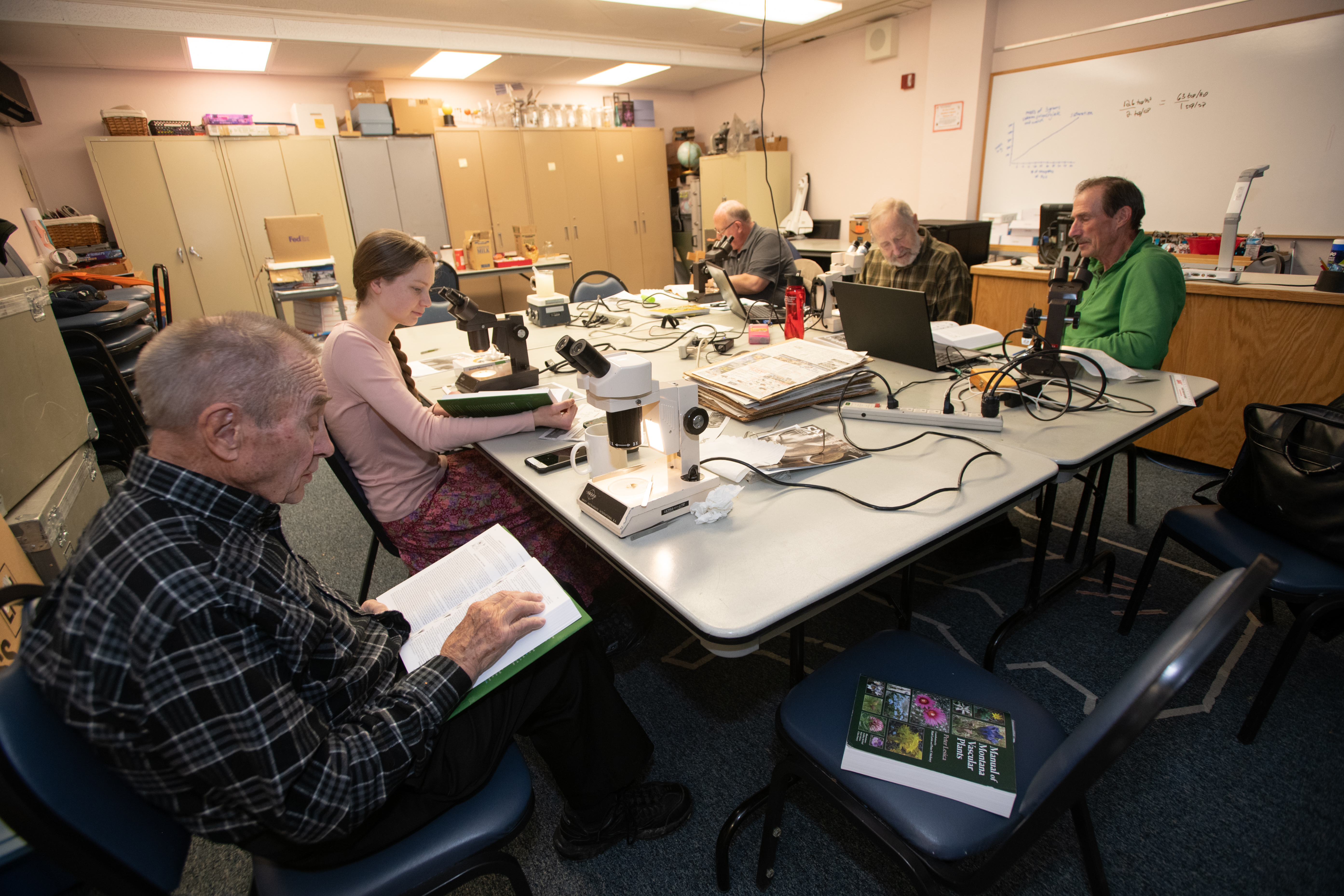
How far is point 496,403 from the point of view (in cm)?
152

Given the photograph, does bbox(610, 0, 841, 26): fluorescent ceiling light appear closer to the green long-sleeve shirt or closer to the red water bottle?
the red water bottle

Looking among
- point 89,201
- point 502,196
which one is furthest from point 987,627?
point 89,201

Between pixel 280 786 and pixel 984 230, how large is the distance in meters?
4.89

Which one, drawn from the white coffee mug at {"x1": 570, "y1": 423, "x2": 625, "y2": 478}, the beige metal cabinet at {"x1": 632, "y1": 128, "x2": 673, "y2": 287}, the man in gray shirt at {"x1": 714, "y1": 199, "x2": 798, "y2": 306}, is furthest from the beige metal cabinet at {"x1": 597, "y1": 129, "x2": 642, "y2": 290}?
the white coffee mug at {"x1": 570, "y1": 423, "x2": 625, "y2": 478}

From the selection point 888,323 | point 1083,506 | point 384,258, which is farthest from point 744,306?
point 384,258

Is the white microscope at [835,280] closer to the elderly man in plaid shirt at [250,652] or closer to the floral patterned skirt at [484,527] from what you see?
the floral patterned skirt at [484,527]

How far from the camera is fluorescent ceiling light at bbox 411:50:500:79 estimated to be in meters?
5.41

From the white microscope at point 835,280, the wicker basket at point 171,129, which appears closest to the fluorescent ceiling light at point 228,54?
the wicker basket at point 171,129

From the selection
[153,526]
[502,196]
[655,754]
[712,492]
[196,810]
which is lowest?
[655,754]

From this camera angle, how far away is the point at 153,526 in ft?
2.38

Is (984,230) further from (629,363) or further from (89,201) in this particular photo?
(89,201)

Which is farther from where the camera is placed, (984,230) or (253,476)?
(984,230)

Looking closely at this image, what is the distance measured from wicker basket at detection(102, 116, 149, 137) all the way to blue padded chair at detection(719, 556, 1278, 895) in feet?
21.7

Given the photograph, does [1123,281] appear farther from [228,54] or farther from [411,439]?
[228,54]
